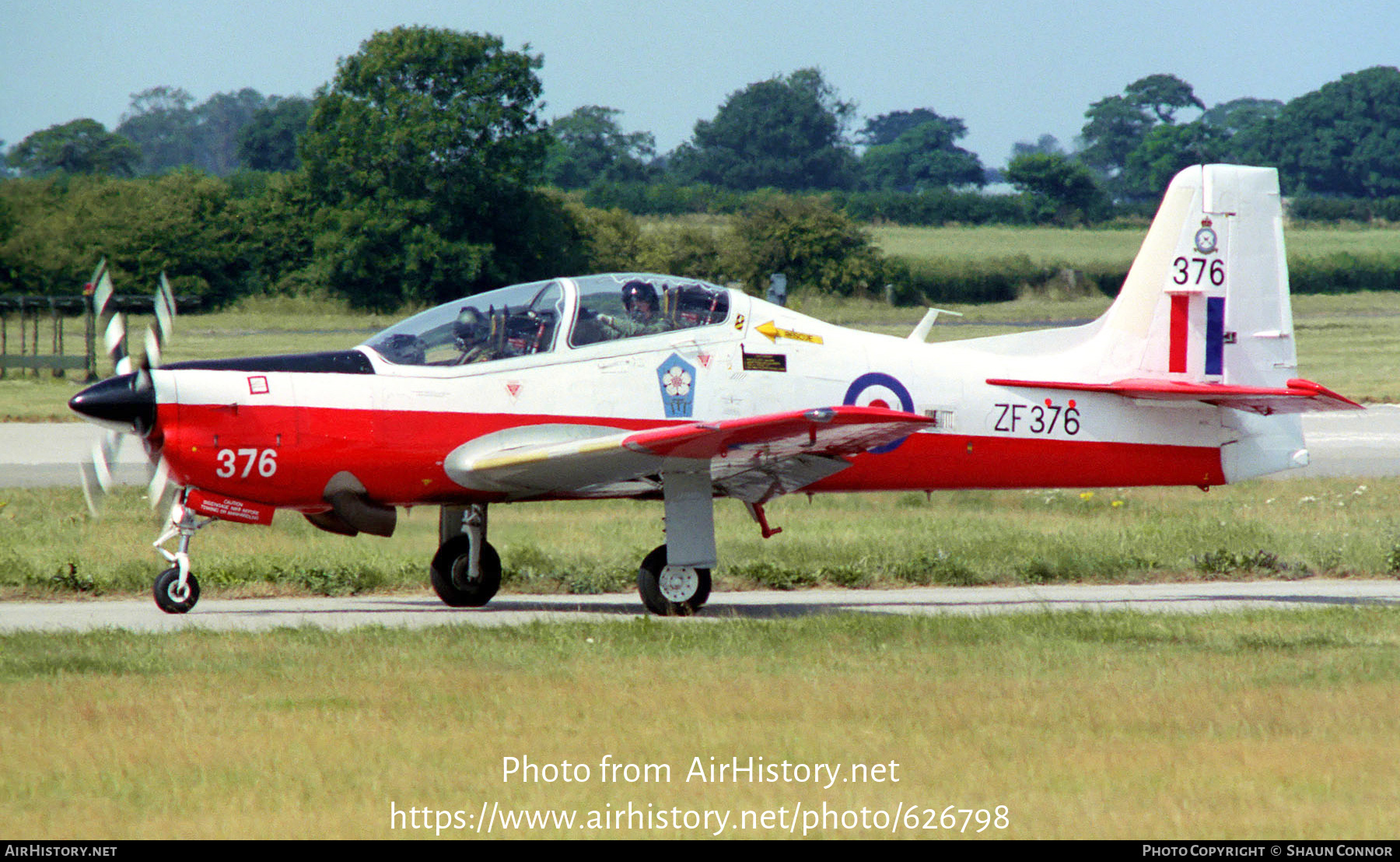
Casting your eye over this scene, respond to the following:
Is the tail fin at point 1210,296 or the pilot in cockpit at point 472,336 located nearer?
the pilot in cockpit at point 472,336

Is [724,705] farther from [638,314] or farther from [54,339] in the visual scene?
[54,339]

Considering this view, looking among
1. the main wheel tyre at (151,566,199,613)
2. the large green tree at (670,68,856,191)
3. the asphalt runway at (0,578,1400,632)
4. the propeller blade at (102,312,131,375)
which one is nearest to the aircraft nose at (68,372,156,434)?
the propeller blade at (102,312,131,375)

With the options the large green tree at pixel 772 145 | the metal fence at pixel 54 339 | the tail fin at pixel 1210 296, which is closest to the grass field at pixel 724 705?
the tail fin at pixel 1210 296

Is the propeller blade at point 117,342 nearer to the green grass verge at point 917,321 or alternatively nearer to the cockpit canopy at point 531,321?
the cockpit canopy at point 531,321

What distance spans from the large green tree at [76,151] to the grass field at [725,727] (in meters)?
76.1

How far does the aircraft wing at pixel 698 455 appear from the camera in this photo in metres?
9.17

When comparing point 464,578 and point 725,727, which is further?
point 464,578

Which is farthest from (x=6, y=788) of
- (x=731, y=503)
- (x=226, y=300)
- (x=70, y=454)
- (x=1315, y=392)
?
(x=226, y=300)

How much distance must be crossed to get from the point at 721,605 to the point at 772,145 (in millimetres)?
Answer: 99312

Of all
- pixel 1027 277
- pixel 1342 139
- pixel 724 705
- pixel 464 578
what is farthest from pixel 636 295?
pixel 1342 139

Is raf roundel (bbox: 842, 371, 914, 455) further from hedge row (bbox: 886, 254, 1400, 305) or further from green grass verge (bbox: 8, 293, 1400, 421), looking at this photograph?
hedge row (bbox: 886, 254, 1400, 305)

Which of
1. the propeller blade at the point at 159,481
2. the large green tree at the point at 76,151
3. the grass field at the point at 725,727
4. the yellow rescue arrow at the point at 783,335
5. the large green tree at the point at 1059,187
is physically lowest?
the grass field at the point at 725,727

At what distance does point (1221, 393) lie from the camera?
36.7 feet
